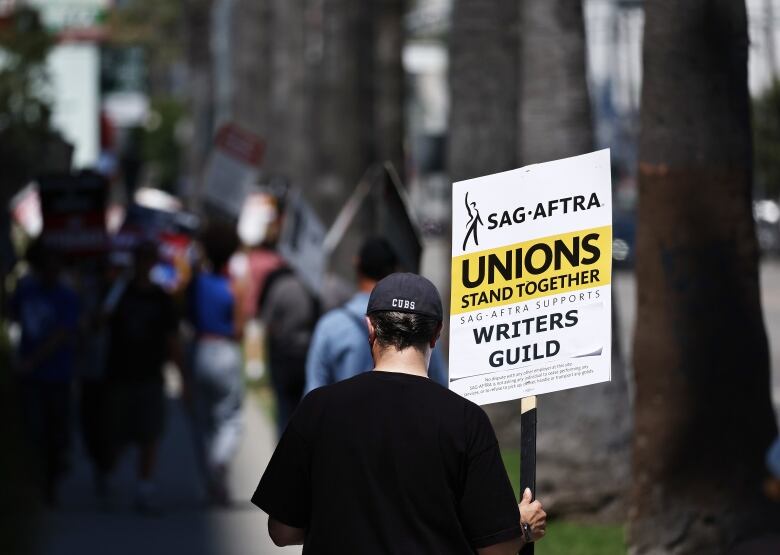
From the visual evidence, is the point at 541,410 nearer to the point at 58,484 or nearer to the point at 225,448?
the point at 225,448

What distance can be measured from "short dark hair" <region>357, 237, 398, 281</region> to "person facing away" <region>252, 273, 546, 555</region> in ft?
9.72

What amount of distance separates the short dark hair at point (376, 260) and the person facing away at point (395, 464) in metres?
2.96

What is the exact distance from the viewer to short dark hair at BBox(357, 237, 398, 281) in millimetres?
7535

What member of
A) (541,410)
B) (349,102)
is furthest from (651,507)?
(349,102)

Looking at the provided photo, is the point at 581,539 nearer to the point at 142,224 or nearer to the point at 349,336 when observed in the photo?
the point at 349,336

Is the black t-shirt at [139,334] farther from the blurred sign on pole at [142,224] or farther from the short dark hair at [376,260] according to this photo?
the blurred sign on pole at [142,224]

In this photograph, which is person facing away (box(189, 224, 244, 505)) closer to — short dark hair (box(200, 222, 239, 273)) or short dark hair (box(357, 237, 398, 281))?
short dark hair (box(200, 222, 239, 273))

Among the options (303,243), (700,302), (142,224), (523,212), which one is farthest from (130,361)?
(523,212)

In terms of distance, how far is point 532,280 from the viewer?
→ 5.08 metres

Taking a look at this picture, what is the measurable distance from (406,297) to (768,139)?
46.2 meters

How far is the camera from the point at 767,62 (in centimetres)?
4775

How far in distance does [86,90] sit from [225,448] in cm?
4199

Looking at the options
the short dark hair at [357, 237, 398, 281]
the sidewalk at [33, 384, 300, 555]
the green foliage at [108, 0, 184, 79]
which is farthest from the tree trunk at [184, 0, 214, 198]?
the short dark hair at [357, 237, 398, 281]

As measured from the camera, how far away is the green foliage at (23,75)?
92.7 ft
